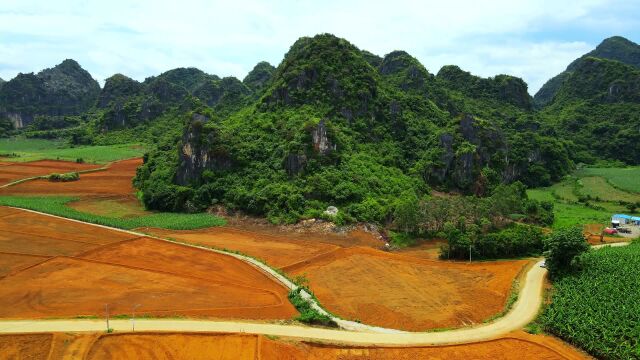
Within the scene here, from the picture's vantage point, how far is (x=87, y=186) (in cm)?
7581

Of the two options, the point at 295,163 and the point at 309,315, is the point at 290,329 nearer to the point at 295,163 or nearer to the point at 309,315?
the point at 309,315

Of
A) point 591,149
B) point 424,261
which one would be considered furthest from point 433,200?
point 591,149

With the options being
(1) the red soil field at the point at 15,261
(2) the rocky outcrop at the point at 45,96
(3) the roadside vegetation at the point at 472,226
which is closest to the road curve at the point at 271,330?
(1) the red soil field at the point at 15,261

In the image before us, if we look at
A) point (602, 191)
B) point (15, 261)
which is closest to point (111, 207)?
point (15, 261)

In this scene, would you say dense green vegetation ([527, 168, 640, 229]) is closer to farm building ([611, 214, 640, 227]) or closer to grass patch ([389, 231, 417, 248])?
farm building ([611, 214, 640, 227])

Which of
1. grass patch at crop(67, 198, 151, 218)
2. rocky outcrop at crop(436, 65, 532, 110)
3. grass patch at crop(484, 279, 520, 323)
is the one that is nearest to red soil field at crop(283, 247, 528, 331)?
grass patch at crop(484, 279, 520, 323)

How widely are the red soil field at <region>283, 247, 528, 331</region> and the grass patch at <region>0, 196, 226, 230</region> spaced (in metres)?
18.8

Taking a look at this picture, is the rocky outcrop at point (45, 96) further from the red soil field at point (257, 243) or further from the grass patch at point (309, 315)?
the grass patch at point (309, 315)

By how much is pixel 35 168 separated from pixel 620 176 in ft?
378

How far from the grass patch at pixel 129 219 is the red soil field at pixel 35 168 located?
21858mm

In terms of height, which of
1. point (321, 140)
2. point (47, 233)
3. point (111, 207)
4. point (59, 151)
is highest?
point (321, 140)

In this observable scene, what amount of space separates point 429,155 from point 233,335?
5201cm

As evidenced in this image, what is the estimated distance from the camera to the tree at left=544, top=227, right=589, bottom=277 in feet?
119

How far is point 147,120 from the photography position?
464 feet
